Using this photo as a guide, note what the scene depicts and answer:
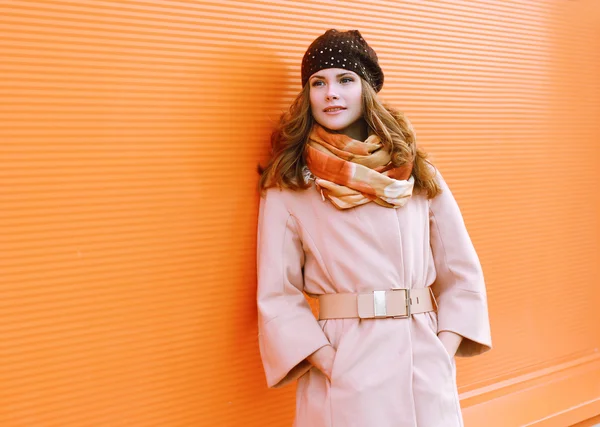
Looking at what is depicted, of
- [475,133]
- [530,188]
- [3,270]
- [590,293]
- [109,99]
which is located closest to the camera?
[3,270]

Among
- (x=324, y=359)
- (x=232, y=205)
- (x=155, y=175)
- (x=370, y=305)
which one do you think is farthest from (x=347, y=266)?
(x=155, y=175)

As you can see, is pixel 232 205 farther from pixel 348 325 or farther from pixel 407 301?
pixel 407 301

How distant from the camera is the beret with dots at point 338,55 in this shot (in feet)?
7.85

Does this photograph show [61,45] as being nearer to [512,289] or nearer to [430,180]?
[430,180]

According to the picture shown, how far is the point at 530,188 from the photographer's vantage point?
143 inches

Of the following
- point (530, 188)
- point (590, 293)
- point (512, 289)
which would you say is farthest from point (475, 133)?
Answer: point (590, 293)

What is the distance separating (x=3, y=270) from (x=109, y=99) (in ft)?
Answer: 1.81

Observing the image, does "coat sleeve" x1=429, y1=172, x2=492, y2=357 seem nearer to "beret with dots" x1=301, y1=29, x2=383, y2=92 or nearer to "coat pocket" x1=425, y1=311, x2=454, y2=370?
"coat pocket" x1=425, y1=311, x2=454, y2=370

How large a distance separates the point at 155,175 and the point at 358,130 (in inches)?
27.7

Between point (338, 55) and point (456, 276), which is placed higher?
point (338, 55)

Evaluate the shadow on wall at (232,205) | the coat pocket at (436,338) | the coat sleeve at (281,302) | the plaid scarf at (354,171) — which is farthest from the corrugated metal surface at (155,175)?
the coat pocket at (436,338)

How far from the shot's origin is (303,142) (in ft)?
8.14

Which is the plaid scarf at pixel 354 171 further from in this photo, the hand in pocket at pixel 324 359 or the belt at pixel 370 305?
the hand in pocket at pixel 324 359

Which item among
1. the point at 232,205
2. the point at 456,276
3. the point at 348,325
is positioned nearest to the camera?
the point at 348,325
